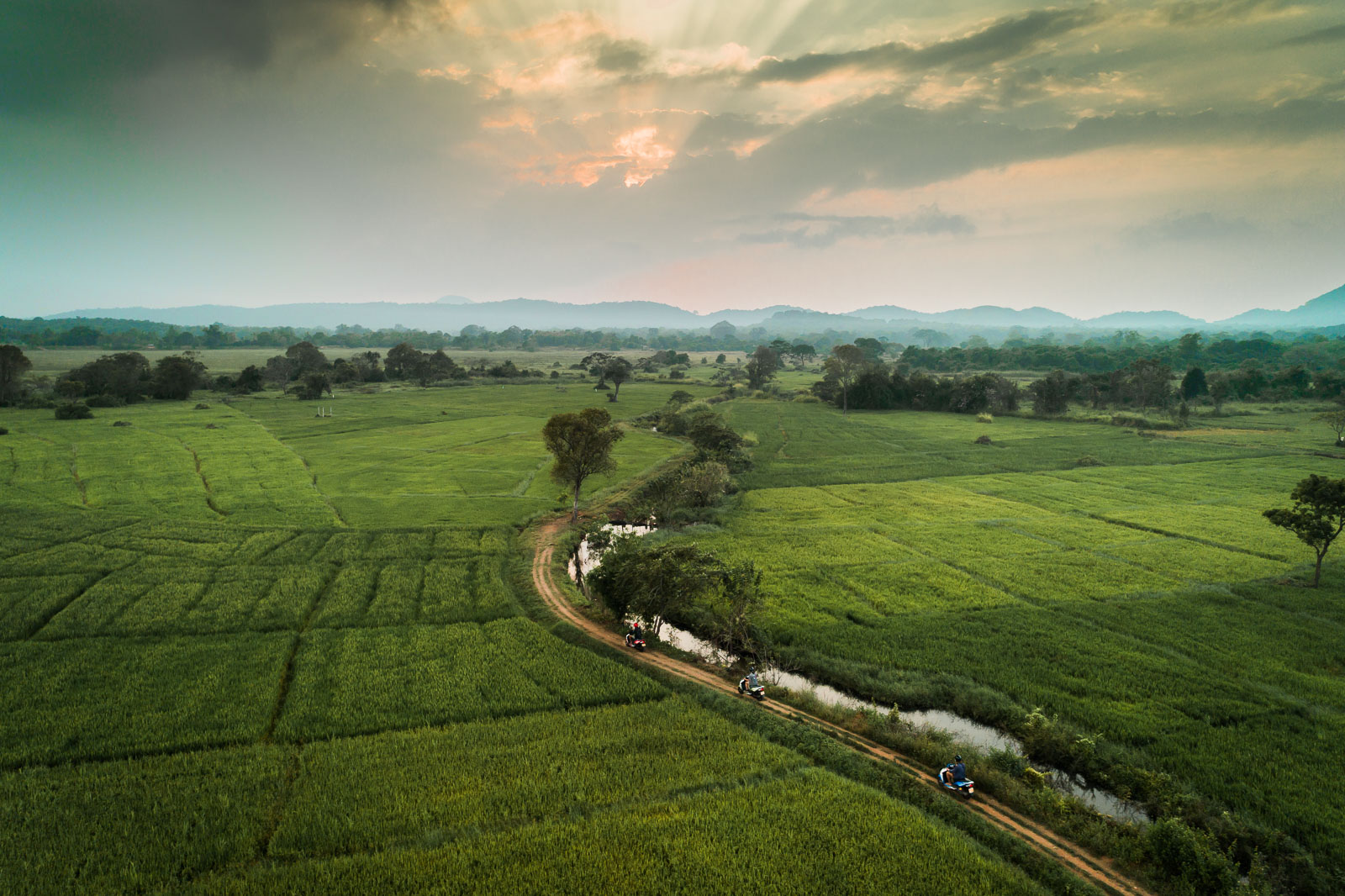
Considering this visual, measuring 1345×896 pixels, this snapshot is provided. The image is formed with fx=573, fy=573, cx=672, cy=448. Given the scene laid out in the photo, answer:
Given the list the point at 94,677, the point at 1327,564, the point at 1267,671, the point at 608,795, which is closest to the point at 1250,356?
the point at 1327,564

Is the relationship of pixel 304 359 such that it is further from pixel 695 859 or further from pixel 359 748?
pixel 695 859

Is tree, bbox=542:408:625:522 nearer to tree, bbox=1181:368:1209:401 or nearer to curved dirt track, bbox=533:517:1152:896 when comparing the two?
curved dirt track, bbox=533:517:1152:896

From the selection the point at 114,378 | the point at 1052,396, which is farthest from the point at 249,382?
the point at 1052,396

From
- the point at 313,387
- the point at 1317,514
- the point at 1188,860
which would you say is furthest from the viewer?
the point at 313,387

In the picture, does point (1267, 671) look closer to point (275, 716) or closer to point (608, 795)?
point (608, 795)

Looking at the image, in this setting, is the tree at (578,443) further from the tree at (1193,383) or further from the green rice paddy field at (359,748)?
the tree at (1193,383)

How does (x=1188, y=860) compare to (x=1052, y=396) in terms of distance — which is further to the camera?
(x=1052, y=396)
